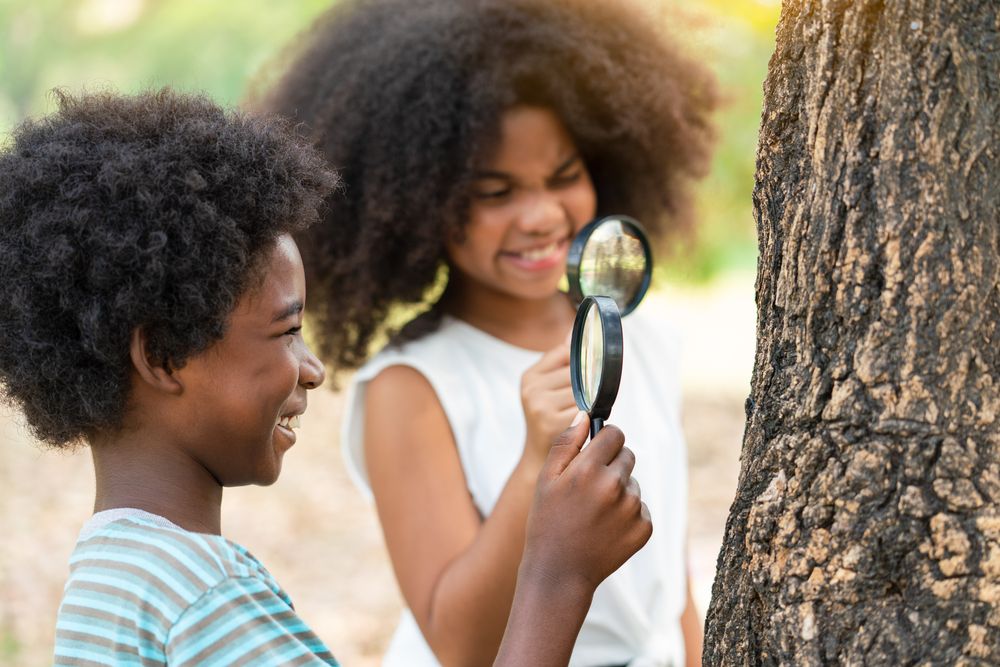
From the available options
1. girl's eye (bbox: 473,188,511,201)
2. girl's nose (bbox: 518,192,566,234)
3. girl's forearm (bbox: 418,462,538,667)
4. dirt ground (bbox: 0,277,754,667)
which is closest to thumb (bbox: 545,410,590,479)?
girl's forearm (bbox: 418,462,538,667)

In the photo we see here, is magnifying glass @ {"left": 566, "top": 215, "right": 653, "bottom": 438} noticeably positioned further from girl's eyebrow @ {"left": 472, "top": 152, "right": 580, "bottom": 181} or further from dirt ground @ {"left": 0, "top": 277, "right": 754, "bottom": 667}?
dirt ground @ {"left": 0, "top": 277, "right": 754, "bottom": 667}

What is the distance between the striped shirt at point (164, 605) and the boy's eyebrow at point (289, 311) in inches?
13.1

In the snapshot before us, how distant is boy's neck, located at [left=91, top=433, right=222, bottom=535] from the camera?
1.62 meters

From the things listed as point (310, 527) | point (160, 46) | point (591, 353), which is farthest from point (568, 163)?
point (160, 46)

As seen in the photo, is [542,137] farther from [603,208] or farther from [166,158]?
[166,158]

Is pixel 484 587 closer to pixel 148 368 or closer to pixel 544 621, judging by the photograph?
pixel 544 621

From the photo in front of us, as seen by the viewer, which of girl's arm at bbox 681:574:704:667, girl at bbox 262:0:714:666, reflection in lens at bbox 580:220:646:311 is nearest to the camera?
reflection in lens at bbox 580:220:646:311

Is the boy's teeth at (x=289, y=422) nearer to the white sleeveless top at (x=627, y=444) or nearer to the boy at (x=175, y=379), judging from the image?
the boy at (x=175, y=379)

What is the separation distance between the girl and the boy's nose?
61 centimetres

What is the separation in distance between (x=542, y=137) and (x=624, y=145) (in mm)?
400

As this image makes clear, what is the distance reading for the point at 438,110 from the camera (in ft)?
8.82

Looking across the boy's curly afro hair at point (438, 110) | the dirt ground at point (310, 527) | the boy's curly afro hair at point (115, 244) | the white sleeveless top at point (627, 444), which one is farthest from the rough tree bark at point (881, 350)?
the dirt ground at point (310, 527)

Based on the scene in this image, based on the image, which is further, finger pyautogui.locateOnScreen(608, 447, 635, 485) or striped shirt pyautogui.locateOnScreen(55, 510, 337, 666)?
finger pyautogui.locateOnScreen(608, 447, 635, 485)

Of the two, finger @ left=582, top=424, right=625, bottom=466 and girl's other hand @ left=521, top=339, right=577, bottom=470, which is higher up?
girl's other hand @ left=521, top=339, right=577, bottom=470
